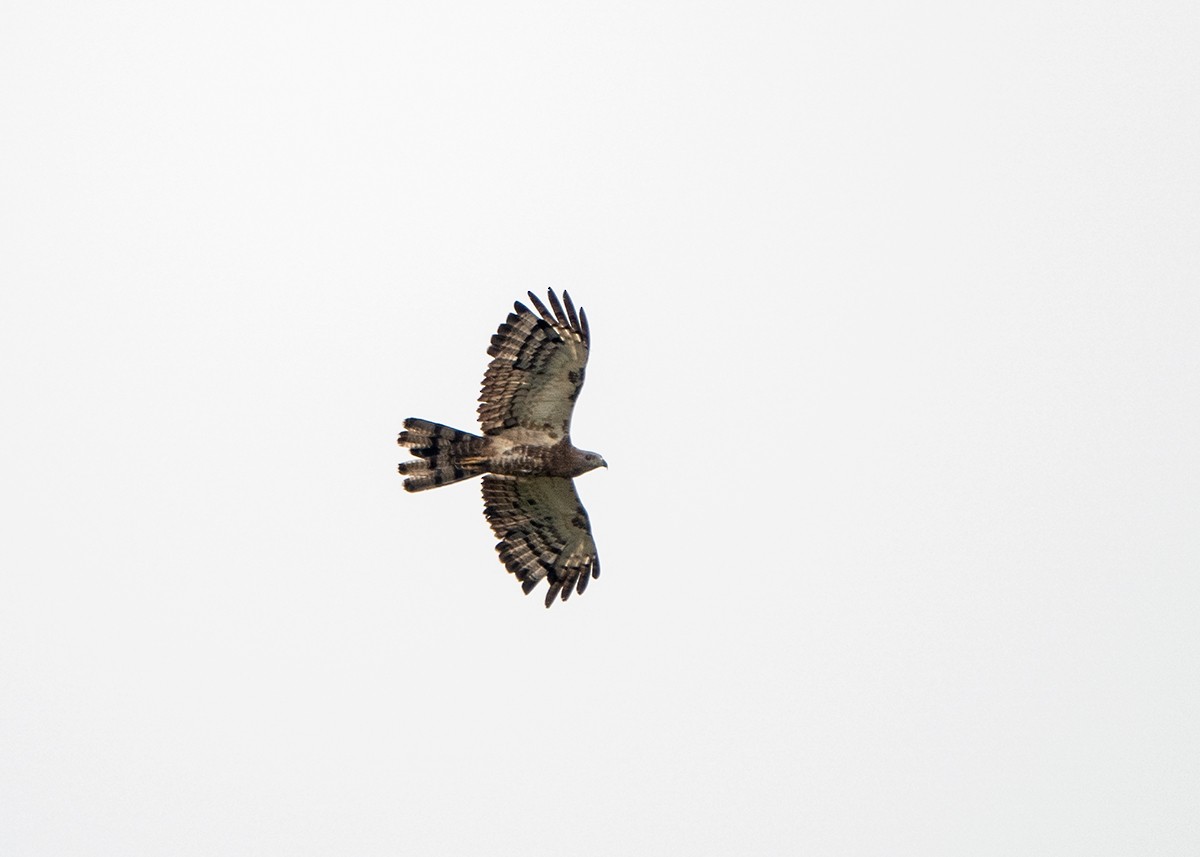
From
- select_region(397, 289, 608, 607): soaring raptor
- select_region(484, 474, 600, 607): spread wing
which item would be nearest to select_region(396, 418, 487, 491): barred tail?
select_region(397, 289, 608, 607): soaring raptor

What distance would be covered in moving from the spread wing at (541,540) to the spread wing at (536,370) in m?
1.05

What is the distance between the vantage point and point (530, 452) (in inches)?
779

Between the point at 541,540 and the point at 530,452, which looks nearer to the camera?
the point at 530,452

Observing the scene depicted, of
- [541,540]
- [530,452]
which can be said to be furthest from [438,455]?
[541,540]

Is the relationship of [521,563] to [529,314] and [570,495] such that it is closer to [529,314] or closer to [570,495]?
[570,495]

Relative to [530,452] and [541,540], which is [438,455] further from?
[541,540]

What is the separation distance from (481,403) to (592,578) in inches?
99.4

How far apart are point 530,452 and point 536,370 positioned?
964mm

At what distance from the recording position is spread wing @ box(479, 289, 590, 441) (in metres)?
19.2

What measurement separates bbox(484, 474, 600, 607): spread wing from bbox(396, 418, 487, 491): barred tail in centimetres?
67

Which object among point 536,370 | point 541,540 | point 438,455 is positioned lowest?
point 541,540

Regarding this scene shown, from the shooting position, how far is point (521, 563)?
2066cm

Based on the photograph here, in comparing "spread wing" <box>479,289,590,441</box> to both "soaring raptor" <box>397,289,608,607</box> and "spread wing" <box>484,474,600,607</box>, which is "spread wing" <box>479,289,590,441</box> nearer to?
"soaring raptor" <box>397,289,608,607</box>

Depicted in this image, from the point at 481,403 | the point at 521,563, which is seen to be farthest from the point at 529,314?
the point at 521,563
